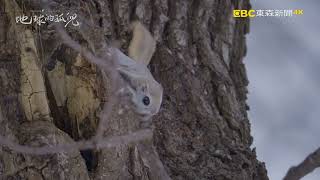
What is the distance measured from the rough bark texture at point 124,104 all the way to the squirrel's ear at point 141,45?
0.06ft

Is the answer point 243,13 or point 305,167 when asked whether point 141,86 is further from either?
point 243,13

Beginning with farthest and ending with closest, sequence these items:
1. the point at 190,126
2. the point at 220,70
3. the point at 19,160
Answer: the point at 220,70 → the point at 190,126 → the point at 19,160

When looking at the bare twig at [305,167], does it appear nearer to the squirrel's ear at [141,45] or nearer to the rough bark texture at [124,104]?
the rough bark texture at [124,104]

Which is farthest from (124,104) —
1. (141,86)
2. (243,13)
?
(243,13)

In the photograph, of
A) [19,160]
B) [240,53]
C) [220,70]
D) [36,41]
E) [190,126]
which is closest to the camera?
[19,160]

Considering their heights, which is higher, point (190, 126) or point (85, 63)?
point (85, 63)

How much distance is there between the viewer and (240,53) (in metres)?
2.04

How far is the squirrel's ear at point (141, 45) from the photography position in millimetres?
1617

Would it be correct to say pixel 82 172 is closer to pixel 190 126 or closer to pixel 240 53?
pixel 190 126

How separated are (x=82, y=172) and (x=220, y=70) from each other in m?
0.63

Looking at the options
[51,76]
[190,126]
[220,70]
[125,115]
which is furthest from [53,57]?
[220,70]

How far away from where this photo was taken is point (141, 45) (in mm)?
1609

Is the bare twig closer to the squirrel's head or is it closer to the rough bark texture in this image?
the rough bark texture

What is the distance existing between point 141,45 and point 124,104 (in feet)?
0.85
